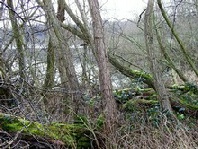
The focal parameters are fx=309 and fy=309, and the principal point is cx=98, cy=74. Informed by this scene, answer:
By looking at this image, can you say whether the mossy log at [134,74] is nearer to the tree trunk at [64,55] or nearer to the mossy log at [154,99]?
the mossy log at [154,99]

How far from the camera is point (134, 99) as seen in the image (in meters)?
7.89

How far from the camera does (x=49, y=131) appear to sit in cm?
513

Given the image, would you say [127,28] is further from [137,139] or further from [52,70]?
[137,139]

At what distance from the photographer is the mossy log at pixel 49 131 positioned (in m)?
4.80

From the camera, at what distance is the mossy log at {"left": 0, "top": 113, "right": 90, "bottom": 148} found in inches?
189

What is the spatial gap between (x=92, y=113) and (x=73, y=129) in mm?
1487

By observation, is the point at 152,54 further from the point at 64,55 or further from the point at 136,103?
the point at 64,55

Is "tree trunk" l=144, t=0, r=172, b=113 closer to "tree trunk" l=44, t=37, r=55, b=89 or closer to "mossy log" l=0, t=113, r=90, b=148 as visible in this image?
"mossy log" l=0, t=113, r=90, b=148

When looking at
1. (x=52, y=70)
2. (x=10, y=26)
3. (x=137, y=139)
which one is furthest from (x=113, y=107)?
(x=10, y=26)

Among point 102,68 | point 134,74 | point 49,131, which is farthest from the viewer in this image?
point 134,74

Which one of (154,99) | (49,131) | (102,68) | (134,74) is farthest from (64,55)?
(49,131)

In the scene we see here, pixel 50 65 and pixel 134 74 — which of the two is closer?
pixel 134 74

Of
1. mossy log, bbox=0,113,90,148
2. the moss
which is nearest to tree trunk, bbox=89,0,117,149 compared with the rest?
mossy log, bbox=0,113,90,148

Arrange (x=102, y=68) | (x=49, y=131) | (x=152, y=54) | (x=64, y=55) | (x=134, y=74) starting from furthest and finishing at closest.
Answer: (x=134, y=74) < (x=64, y=55) < (x=152, y=54) < (x=102, y=68) < (x=49, y=131)
